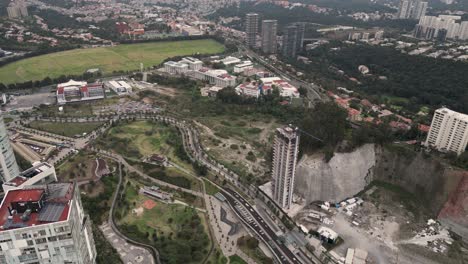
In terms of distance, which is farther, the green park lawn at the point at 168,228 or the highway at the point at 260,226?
the highway at the point at 260,226

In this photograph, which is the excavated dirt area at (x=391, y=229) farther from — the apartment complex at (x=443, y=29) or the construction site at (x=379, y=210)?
the apartment complex at (x=443, y=29)

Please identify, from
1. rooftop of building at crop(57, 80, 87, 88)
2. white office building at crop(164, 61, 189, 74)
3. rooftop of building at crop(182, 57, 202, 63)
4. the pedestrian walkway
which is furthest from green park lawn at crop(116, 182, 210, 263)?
rooftop of building at crop(182, 57, 202, 63)

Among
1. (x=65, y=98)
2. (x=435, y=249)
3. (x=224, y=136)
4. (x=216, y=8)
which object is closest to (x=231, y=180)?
(x=224, y=136)

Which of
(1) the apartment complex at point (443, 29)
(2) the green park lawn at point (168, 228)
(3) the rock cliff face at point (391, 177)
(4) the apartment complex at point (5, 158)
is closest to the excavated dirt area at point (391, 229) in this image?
(3) the rock cliff face at point (391, 177)

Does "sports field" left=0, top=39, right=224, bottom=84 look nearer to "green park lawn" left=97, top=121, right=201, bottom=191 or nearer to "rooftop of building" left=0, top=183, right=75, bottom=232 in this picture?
"green park lawn" left=97, top=121, right=201, bottom=191

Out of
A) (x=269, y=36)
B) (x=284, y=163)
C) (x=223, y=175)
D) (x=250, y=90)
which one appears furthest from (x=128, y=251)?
(x=269, y=36)

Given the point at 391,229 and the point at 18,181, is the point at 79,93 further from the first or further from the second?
the point at 391,229
